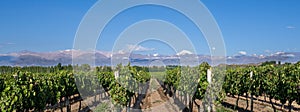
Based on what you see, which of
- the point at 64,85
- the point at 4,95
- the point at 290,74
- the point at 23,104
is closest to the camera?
the point at 4,95

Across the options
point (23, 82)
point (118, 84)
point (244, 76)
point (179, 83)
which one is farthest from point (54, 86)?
point (244, 76)

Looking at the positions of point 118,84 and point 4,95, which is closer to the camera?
point 4,95

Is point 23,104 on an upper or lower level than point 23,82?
lower

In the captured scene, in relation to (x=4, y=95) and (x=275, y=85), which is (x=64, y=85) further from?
(x=275, y=85)

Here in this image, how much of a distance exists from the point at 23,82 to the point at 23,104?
0.90 metres

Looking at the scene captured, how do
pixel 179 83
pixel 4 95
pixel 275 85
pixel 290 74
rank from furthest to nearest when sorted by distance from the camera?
1. pixel 179 83
2. pixel 275 85
3. pixel 290 74
4. pixel 4 95

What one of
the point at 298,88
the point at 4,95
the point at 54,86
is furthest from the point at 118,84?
the point at 298,88

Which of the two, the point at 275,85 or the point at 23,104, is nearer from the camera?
the point at 23,104

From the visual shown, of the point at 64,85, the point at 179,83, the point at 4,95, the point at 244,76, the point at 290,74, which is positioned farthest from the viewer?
the point at 179,83

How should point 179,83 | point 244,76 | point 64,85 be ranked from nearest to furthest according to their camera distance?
1. point 64,85
2. point 244,76
3. point 179,83

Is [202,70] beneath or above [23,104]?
above

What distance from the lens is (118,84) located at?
19.2 metres

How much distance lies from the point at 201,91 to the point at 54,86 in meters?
8.38

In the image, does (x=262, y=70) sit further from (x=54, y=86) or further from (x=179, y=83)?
(x=54, y=86)
